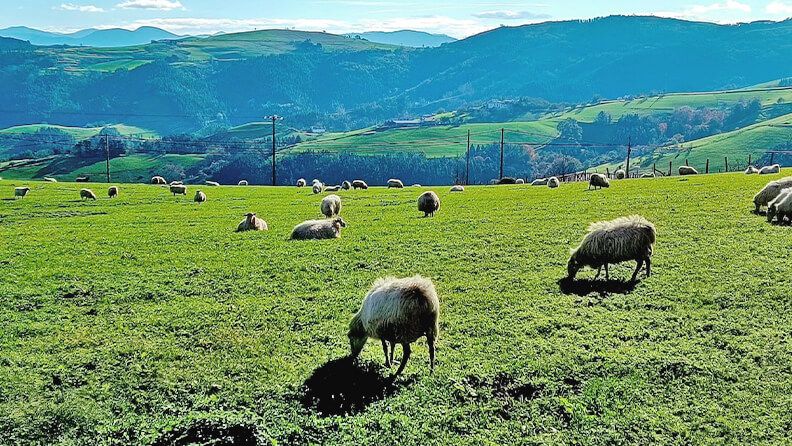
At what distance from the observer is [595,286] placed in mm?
15297

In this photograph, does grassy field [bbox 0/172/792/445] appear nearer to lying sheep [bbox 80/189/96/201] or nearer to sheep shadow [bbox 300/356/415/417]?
sheep shadow [bbox 300/356/415/417]

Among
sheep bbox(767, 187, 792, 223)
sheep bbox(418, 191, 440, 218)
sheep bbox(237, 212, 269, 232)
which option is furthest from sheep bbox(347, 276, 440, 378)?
sheep bbox(418, 191, 440, 218)

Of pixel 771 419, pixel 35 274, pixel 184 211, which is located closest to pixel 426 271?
pixel 771 419

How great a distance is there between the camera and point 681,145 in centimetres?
18075

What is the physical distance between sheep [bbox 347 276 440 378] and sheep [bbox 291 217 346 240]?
12080 millimetres

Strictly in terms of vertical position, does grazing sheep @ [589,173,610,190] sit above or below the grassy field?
above

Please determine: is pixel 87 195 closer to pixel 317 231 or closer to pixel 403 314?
pixel 317 231

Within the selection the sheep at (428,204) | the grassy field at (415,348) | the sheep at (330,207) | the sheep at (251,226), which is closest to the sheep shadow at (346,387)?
the grassy field at (415,348)

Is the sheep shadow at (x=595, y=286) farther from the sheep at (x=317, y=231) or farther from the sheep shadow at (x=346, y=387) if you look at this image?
the sheep at (x=317, y=231)

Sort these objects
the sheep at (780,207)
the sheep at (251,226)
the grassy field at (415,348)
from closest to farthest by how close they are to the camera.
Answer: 1. the grassy field at (415,348)
2. the sheep at (780,207)
3. the sheep at (251,226)

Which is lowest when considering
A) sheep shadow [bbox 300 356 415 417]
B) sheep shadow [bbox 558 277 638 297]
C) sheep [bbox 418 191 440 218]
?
sheep shadow [bbox 300 356 415 417]

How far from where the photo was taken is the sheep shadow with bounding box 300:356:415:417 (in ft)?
34.4

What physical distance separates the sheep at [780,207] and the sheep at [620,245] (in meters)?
7.96

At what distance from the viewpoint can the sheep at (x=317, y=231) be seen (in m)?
23.4
